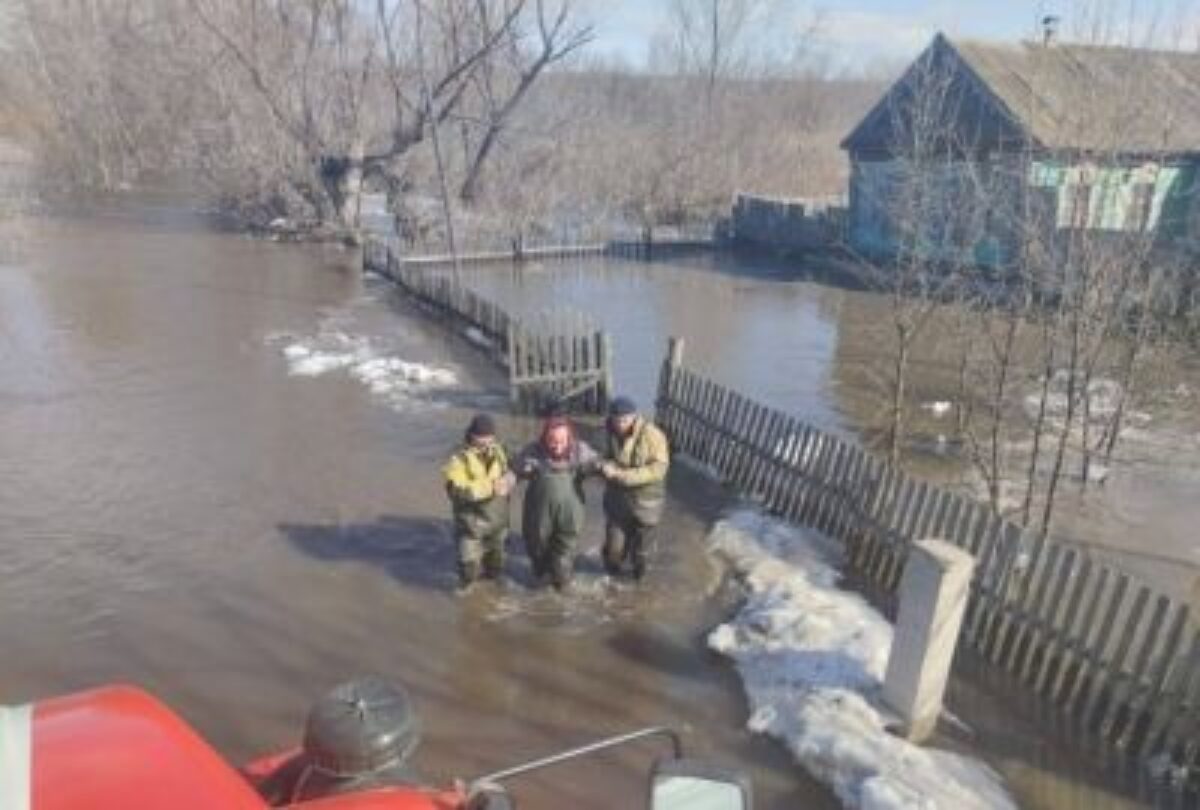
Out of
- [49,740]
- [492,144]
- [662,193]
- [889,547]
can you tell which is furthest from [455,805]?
[662,193]

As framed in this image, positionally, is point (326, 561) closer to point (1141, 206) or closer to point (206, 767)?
point (206, 767)

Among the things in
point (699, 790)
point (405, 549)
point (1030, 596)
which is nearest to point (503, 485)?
point (405, 549)

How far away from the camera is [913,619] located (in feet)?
22.6

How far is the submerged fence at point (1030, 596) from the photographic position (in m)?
→ 6.70

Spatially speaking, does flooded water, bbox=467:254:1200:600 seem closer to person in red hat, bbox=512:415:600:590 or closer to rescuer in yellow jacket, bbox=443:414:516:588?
person in red hat, bbox=512:415:600:590

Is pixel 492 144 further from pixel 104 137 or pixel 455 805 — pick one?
pixel 455 805

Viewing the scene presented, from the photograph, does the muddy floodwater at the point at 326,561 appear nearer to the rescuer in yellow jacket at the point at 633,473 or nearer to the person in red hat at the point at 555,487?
the person in red hat at the point at 555,487

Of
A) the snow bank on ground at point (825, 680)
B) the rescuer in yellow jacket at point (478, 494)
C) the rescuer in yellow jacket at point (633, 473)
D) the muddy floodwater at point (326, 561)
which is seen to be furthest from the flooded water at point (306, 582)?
the rescuer in yellow jacket at point (633, 473)

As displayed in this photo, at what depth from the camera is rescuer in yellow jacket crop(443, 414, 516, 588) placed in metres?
8.41

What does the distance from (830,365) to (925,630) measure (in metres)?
12.5

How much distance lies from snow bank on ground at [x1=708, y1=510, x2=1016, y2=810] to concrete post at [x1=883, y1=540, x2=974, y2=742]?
19 centimetres

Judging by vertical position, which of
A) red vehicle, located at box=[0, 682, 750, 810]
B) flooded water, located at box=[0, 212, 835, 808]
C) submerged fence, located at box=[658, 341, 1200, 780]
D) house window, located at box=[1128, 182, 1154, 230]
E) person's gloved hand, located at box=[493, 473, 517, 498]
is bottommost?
flooded water, located at box=[0, 212, 835, 808]

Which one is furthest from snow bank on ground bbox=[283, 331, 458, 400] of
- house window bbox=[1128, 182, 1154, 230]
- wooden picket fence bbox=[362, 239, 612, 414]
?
house window bbox=[1128, 182, 1154, 230]

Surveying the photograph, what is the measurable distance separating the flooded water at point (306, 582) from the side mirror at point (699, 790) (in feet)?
12.4
